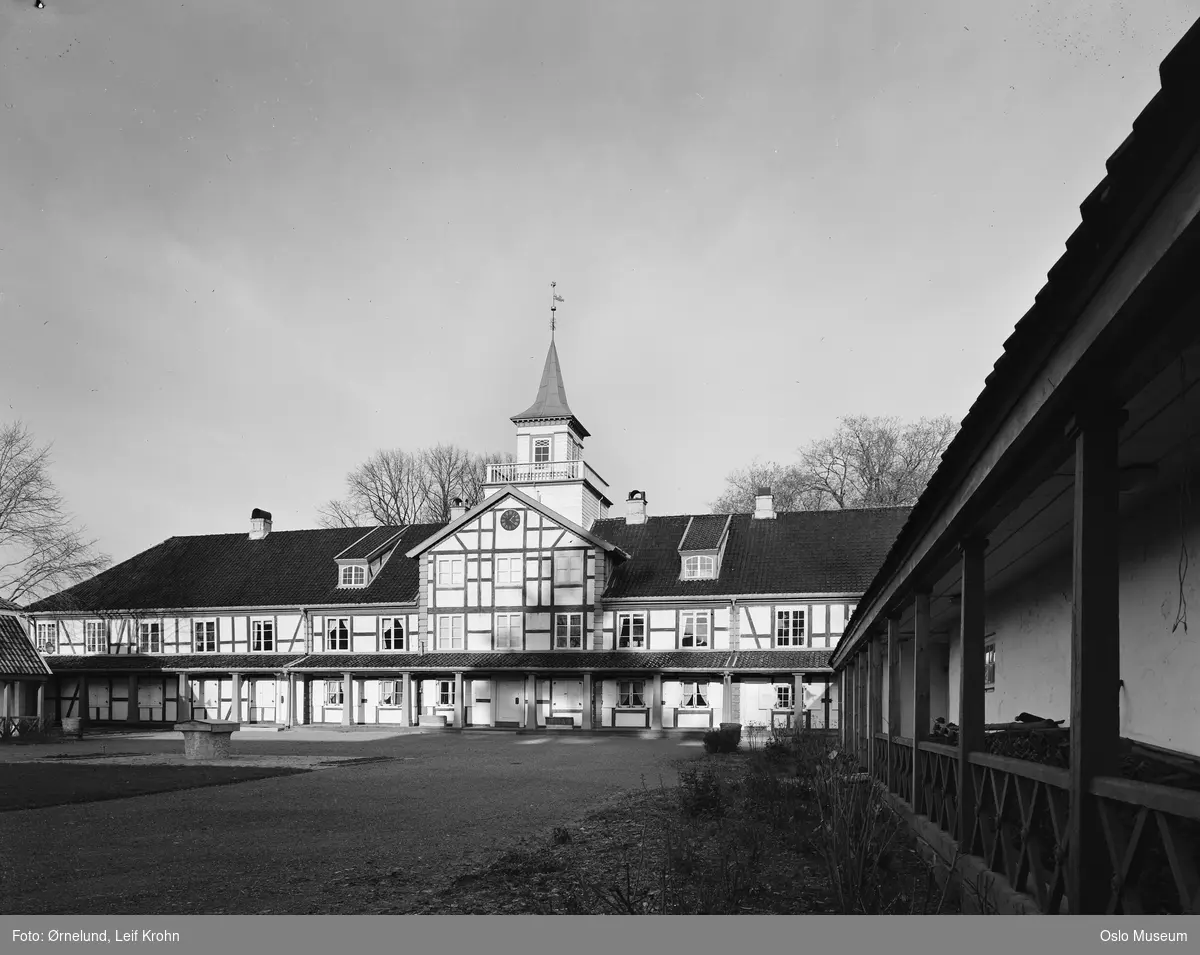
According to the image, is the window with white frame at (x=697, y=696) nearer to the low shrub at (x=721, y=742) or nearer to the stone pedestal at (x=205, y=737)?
the low shrub at (x=721, y=742)

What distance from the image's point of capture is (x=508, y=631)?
3966cm

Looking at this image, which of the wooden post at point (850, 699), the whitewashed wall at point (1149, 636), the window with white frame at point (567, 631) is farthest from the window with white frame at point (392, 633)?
the whitewashed wall at point (1149, 636)

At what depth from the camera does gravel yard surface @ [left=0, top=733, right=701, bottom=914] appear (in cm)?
775

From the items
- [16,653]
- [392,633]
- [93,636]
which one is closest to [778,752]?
[392,633]

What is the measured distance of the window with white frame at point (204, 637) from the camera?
→ 42656mm

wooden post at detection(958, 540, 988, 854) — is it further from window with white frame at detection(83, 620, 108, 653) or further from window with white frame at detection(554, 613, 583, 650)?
window with white frame at detection(83, 620, 108, 653)

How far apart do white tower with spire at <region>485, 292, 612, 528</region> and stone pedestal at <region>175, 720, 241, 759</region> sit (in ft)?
61.3

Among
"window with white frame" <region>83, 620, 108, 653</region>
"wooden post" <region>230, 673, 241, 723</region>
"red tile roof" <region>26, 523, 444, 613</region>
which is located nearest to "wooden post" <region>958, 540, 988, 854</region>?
"red tile roof" <region>26, 523, 444, 613</region>

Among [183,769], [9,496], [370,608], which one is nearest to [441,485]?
[370,608]

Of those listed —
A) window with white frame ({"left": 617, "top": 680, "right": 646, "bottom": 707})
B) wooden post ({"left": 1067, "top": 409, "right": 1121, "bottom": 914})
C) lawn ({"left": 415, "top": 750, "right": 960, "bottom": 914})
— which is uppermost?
wooden post ({"left": 1067, "top": 409, "right": 1121, "bottom": 914})

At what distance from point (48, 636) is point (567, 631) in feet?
75.4

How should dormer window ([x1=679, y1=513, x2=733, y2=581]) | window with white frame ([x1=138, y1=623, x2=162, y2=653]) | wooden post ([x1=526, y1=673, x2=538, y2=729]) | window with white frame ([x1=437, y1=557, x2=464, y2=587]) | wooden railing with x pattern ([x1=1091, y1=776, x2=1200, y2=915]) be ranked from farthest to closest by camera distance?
window with white frame ([x1=138, y1=623, x2=162, y2=653]) → window with white frame ([x1=437, y1=557, x2=464, y2=587]) → dormer window ([x1=679, y1=513, x2=733, y2=581]) → wooden post ([x1=526, y1=673, x2=538, y2=729]) → wooden railing with x pattern ([x1=1091, y1=776, x2=1200, y2=915])

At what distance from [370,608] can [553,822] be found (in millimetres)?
29925
